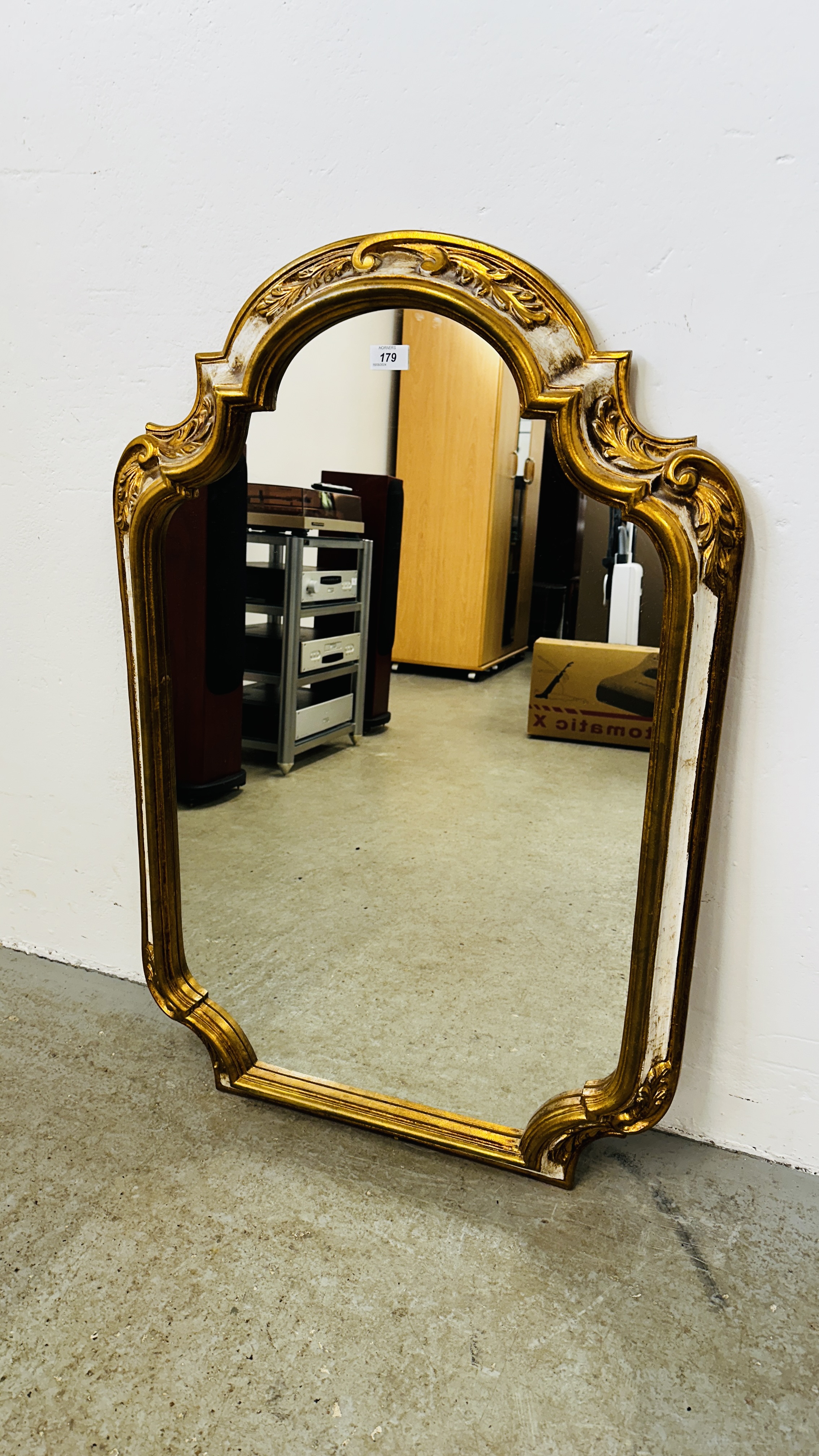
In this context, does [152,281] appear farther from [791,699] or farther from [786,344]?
[791,699]

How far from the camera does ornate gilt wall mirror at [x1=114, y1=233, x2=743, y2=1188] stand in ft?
4.30

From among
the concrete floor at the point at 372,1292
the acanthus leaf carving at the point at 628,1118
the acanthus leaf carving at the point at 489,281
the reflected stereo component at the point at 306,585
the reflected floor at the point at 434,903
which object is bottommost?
the concrete floor at the point at 372,1292

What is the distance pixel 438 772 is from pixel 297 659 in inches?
12.1

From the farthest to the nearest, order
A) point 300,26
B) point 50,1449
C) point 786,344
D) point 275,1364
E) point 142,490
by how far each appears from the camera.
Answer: point 142,490 < point 300,26 < point 786,344 < point 275,1364 < point 50,1449

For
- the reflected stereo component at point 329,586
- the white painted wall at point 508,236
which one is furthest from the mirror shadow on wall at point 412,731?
the white painted wall at point 508,236

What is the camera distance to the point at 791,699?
1349 mm

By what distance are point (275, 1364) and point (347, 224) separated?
1557 millimetres

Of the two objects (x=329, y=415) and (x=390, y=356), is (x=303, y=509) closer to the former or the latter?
(x=329, y=415)

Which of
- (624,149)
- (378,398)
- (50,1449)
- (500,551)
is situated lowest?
(50,1449)

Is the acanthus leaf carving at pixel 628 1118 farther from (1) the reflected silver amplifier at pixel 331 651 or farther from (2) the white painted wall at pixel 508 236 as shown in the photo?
(1) the reflected silver amplifier at pixel 331 651

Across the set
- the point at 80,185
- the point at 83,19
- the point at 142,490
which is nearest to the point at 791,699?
the point at 142,490

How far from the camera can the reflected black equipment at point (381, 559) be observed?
153 cm

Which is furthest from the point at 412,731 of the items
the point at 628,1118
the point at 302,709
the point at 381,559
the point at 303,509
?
the point at 628,1118

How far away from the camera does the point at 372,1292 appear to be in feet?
4.06
